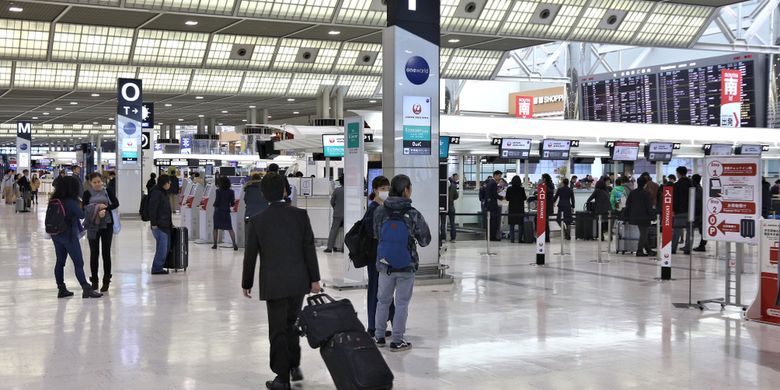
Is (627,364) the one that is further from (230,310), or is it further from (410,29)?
(410,29)

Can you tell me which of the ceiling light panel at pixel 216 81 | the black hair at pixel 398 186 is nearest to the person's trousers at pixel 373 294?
the black hair at pixel 398 186

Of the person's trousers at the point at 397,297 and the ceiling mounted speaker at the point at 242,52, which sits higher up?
the ceiling mounted speaker at the point at 242,52

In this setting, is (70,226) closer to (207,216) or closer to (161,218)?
(161,218)

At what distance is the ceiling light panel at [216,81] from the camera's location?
2811cm

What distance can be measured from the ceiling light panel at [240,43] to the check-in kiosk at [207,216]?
7.11m

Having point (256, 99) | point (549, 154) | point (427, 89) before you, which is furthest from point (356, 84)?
point (427, 89)

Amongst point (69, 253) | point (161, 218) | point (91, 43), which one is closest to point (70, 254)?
point (69, 253)

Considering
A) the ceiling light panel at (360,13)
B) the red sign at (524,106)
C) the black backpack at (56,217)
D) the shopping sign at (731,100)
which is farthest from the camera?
the red sign at (524,106)

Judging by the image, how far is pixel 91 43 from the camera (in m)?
23.4

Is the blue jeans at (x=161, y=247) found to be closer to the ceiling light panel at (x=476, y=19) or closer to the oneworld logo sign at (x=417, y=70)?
the oneworld logo sign at (x=417, y=70)

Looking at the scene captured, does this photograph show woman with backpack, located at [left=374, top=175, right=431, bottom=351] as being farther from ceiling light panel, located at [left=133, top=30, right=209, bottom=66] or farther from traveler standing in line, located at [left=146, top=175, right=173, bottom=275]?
ceiling light panel, located at [left=133, top=30, right=209, bottom=66]

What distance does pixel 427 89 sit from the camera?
1121 centimetres

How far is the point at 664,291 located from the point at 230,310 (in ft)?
17.8

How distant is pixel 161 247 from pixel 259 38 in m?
13.5
